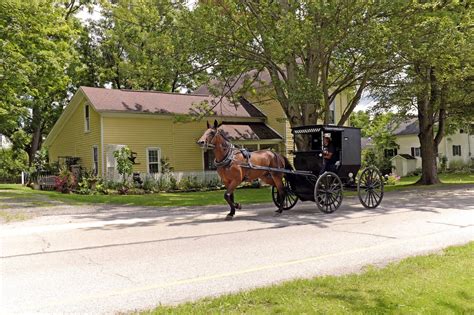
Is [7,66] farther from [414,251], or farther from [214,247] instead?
[414,251]

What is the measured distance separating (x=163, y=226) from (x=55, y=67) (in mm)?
21341

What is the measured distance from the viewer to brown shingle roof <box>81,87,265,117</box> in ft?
91.4

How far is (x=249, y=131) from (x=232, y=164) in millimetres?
19586

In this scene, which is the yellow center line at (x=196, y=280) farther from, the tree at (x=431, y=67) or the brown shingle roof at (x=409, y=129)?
the brown shingle roof at (x=409, y=129)

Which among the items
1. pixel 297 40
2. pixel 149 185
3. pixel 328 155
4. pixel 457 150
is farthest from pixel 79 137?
pixel 457 150

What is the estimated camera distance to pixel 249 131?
105ft

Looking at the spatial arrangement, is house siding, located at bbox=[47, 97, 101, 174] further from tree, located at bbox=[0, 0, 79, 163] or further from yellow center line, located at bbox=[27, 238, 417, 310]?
yellow center line, located at bbox=[27, 238, 417, 310]

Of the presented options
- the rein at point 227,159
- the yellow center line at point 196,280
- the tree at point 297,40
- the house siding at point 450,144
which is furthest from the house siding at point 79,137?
the house siding at point 450,144

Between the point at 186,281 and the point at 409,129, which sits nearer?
the point at 186,281

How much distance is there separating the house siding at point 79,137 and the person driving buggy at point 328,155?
17618mm

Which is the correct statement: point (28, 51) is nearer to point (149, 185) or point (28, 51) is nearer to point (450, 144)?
point (149, 185)

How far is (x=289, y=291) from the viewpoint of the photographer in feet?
18.7

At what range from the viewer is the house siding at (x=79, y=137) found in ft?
94.3

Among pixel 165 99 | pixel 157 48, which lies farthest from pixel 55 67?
pixel 157 48
